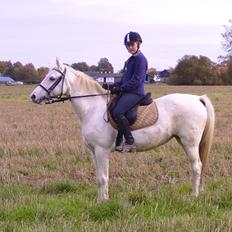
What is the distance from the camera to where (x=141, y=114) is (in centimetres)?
802

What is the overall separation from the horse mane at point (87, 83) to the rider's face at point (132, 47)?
928 mm

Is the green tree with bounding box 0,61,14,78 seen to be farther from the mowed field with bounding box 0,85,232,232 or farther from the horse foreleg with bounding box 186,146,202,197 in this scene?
the horse foreleg with bounding box 186,146,202,197

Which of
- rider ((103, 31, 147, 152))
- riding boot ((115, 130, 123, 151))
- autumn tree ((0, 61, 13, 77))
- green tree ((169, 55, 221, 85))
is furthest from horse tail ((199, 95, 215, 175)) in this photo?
autumn tree ((0, 61, 13, 77))

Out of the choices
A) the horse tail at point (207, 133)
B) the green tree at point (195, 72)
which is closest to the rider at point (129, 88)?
the horse tail at point (207, 133)

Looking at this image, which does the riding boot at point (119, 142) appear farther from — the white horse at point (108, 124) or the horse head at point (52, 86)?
the horse head at point (52, 86)

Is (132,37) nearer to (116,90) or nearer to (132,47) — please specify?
(132,47)

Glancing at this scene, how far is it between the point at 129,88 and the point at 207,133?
180cm

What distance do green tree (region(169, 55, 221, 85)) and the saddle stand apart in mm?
76348

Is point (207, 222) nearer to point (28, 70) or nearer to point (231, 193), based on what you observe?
point (231, 193)

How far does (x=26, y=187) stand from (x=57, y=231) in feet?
10.7

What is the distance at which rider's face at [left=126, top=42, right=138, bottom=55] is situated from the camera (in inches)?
303

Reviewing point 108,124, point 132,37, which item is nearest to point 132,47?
point 132,37

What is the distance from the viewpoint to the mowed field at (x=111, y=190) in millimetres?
5555

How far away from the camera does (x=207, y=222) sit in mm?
5531
